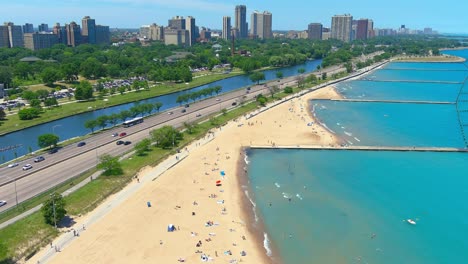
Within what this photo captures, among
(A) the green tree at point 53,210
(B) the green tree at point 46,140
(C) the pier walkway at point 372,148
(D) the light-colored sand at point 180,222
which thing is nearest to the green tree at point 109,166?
(D) the light-colored sand at point 180,222

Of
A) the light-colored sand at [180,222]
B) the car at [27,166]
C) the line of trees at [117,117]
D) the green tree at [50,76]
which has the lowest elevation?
the light-colored sand at [180,222]

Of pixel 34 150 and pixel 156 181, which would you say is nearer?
pixel 156 181

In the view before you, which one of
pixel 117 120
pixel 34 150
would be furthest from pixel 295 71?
pixel 34 150

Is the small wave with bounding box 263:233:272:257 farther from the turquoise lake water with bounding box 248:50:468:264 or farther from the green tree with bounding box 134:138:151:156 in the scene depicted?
the green tree with bounding box 134:138:151:156

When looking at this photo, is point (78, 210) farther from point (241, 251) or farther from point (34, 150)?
point (34, 150)

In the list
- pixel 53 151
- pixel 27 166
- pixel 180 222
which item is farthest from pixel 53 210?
pixel 53 151

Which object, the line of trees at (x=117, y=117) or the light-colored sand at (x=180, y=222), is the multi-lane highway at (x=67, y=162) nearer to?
the line of trees at (x=117, y=117)

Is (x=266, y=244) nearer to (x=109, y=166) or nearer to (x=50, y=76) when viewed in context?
(x=109, y=166)
